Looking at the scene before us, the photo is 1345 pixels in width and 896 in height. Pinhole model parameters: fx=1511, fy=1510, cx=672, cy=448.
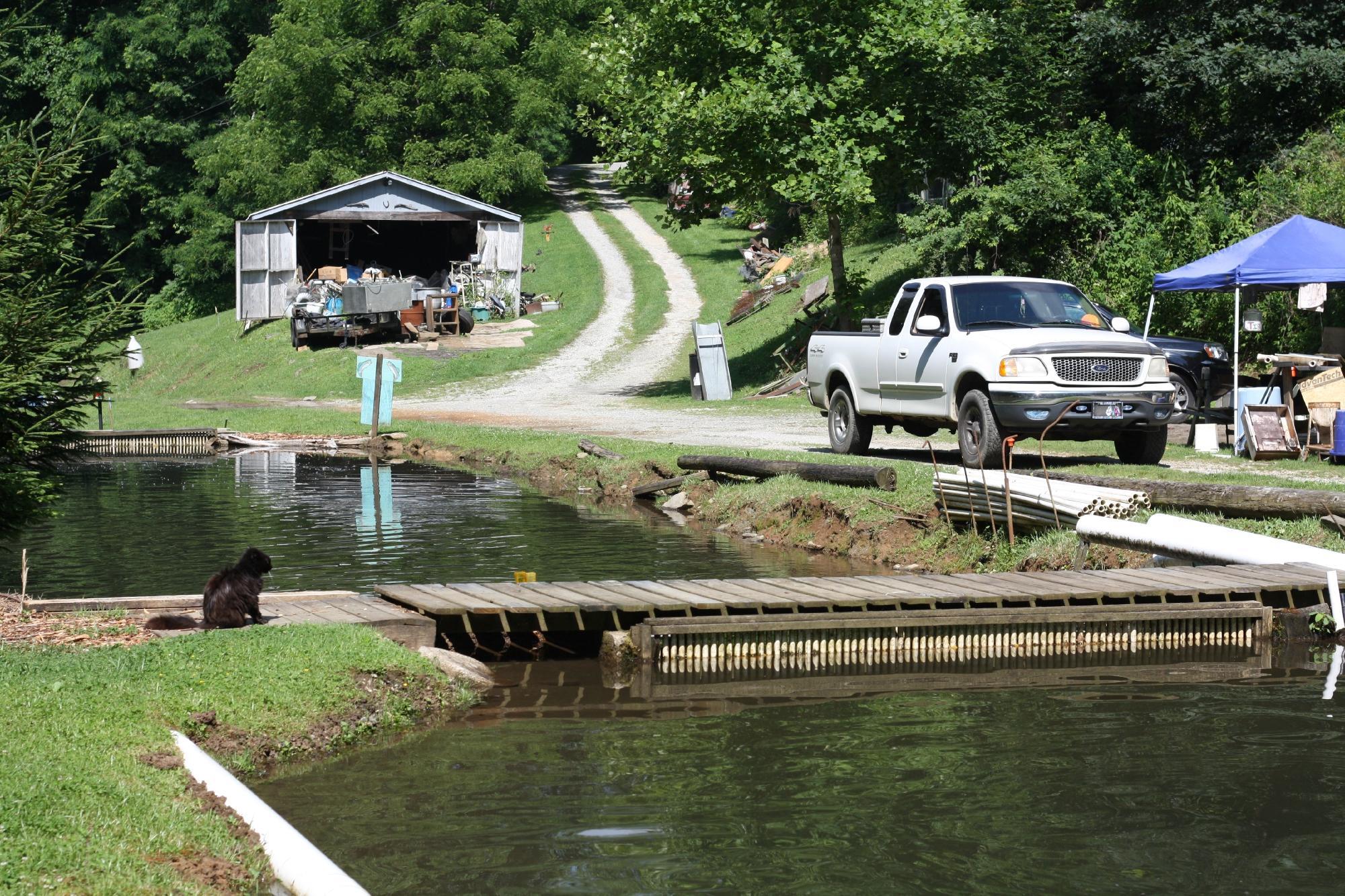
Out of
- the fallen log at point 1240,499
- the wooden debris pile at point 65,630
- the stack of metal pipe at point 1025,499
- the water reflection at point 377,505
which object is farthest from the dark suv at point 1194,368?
the wooden debris pile at point 65,630

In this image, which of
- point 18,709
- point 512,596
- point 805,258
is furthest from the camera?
point 805,258

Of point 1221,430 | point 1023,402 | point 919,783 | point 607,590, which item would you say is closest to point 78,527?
point 607,590

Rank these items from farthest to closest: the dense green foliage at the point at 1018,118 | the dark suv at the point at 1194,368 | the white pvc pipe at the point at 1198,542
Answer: the dense green foliage at the point at 1018,118
the dark suv at the point at 1194,368
the white pvc pipe at the point at 1198,542

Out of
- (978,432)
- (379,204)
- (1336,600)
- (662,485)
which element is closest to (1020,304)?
(978,432)

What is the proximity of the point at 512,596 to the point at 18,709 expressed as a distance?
4.38 m

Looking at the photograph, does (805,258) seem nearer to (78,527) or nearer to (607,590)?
(78,527)

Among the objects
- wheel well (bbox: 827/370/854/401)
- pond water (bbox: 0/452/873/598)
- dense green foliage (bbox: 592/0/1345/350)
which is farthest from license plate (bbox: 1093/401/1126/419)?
dense green foliage (bbox: 592/0/1345/350)

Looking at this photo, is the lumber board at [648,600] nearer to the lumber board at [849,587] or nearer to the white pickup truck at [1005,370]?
the lumber board at [849,587]

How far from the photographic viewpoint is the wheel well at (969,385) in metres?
18.0

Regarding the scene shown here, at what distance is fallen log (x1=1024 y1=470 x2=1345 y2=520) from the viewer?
43.9 ft

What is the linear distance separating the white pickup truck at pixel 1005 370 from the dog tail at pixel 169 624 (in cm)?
984

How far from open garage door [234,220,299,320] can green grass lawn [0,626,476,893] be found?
44374 millimetres

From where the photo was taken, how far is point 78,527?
750 inches

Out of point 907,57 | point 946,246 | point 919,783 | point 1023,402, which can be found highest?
Result: point 907,57
